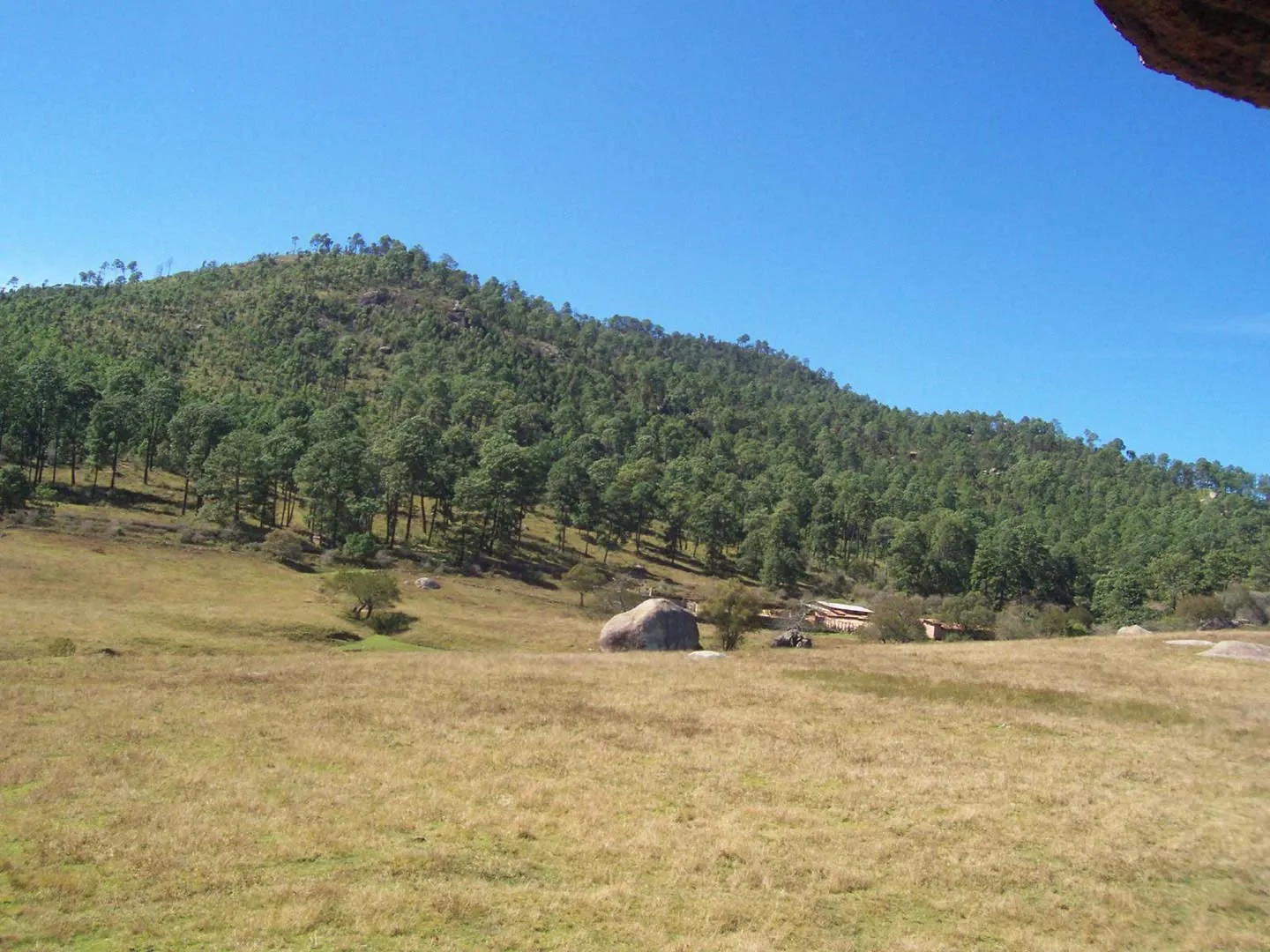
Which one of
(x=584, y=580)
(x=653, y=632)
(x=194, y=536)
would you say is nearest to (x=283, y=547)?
(x=194, y=536)

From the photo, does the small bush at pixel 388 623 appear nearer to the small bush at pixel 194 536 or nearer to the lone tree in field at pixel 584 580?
the lone tree in field at pixel 584 580

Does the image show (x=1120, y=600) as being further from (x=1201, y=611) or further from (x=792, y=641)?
(x=792, y=641)

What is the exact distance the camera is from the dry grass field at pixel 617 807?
42.0 ft

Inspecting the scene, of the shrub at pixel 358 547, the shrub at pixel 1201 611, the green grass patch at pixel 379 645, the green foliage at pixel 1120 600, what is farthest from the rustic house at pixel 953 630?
the shrub at pixel 358 547

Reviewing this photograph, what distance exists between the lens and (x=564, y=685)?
1384 inches

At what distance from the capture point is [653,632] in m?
53.6

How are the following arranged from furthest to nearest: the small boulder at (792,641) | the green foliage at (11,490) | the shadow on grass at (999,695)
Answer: the green foliage at (11,490), the small boulder at (792,641), the shadow on grass at (999,695)

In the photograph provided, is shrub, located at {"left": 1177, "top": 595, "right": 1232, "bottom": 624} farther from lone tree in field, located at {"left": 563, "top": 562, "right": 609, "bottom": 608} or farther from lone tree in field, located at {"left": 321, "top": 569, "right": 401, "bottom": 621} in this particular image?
lone tree in field, located at {"left": 321, "top": 569, "right": 401, "bottom": 621}

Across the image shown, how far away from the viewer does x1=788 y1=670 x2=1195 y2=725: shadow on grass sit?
3216cm

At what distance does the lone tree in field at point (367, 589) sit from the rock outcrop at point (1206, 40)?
60.4 meters

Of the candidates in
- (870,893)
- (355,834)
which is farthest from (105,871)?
(870,893)

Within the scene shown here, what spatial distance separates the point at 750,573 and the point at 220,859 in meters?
118

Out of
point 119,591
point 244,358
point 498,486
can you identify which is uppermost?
point 244,358

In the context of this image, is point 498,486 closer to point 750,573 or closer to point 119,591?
point 750,573
